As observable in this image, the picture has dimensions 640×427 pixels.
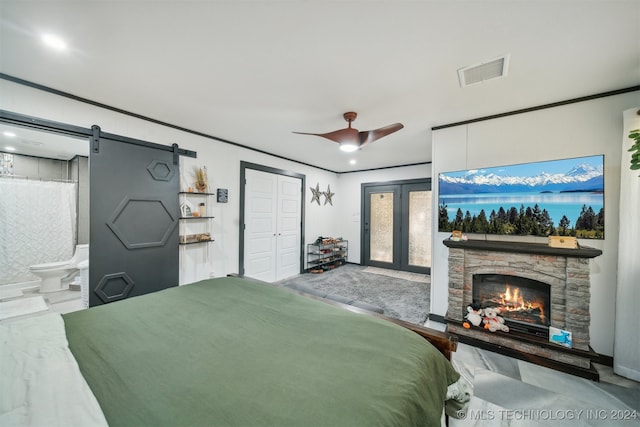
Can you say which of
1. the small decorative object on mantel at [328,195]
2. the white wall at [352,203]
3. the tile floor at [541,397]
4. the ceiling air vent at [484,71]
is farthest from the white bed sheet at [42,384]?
the white wall at [352,203]

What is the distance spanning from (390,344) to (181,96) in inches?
111

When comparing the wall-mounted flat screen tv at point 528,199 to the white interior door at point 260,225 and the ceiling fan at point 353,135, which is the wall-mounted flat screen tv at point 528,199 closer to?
the ceiling fan at point 353,135

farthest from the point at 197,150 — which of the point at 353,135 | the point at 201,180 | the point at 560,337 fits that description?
the point at 560,337

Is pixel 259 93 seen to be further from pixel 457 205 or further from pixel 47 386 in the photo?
pixel 457 205

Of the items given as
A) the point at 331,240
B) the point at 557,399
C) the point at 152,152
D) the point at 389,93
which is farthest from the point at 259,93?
the point at 331,240

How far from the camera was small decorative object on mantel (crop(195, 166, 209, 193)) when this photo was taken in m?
3.35

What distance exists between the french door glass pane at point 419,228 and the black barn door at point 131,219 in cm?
460

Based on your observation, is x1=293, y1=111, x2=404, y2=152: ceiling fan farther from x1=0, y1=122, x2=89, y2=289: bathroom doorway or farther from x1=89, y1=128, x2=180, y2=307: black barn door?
x1=0, y1=122, x2=89, y2=289: bathroom doorway

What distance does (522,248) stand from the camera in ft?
7.58

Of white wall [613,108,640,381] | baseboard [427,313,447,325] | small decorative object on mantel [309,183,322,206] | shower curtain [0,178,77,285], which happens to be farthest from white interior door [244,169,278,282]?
white wall [613,108,640,381]

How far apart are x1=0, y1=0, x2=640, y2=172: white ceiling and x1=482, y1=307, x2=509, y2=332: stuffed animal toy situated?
7.24 feet

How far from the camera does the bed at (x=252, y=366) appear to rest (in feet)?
2.57

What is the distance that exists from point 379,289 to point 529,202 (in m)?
2.58

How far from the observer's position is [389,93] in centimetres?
226
